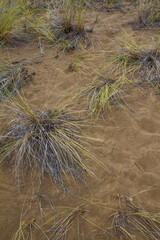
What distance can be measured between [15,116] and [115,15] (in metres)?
2.75

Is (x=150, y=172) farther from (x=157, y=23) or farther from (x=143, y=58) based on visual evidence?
(x=157, y=23)

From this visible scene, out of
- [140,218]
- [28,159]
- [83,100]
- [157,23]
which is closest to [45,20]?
[157,23]

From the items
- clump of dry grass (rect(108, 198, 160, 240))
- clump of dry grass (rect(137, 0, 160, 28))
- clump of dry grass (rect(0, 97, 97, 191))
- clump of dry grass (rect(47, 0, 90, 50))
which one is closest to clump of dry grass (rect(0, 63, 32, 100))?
clump of dry grass (rect(0, 97, 97, 191))

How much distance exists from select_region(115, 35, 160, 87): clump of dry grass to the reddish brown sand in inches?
6.9

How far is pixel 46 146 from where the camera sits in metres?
1.86

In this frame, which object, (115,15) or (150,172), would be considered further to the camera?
(115,15)

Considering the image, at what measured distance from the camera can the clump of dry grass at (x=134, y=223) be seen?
4.84 ft

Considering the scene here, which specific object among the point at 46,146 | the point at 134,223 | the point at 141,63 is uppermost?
the point at 141,63

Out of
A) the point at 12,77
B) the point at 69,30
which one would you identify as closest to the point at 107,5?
the point at 69,30

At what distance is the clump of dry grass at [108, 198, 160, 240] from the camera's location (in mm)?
1476

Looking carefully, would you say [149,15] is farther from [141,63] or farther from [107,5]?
[141,63]

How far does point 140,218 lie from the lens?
1.55m

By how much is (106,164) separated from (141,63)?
4.63 ft

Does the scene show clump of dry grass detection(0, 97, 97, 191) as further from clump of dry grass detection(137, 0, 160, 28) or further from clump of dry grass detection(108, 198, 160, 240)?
clump of dry grass detection(137, 0, 160, 28)
